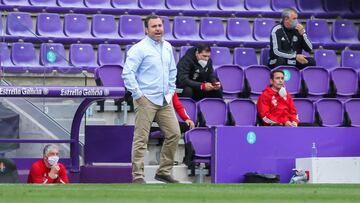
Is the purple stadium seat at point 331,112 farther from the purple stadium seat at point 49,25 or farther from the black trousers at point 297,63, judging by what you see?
the purple stadium seat at point 49,25

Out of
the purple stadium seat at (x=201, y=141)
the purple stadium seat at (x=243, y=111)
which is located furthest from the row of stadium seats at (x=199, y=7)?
the purple stadium seat at (x=201, y=141)

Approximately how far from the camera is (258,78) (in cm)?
1312

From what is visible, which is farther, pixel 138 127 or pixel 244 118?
pixel 244 118

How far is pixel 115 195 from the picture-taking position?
6.86m

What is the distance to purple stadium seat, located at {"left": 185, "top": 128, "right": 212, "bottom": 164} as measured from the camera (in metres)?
11.3

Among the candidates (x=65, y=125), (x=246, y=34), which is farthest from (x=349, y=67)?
(x=65, y=125)

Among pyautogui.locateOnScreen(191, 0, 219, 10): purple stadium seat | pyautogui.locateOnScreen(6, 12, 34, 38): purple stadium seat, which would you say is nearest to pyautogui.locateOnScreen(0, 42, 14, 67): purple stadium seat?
pyautogui.locateOnScreen(6, 12, 34, 38): purple stadium seat

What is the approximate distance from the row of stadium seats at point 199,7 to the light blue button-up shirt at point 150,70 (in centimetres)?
581

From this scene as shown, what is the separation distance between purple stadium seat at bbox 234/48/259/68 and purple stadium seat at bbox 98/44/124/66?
182 centimetres

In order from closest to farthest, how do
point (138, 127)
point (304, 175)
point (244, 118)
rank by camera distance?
point (138, 127), point (304, 175), point (244, 118)

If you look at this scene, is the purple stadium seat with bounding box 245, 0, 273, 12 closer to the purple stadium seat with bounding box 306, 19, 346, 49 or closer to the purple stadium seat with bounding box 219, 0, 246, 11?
the purple stadium seat with bounding box 219, 0, 246, 11

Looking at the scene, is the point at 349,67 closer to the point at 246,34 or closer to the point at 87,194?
the point at 246,34

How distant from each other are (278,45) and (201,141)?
2791mm

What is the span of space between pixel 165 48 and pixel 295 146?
7.92 feet
